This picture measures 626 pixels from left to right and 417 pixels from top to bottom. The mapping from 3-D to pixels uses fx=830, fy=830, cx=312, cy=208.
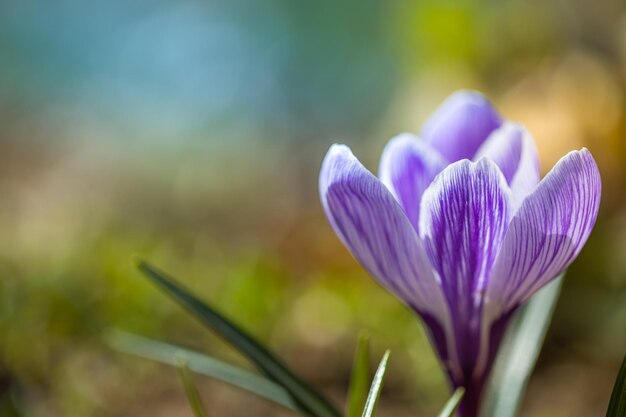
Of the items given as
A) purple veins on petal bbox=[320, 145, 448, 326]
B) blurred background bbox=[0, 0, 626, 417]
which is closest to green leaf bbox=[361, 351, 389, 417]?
purple veins on petal bbox=[320, 145, 448, 326]

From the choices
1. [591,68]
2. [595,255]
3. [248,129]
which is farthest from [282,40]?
[595,255]

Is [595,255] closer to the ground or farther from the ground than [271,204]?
farther from the ground

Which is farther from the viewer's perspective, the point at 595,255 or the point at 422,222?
the point at 595,255

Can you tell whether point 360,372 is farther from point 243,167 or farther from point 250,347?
point 243,167

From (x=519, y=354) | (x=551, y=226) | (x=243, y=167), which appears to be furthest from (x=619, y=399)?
(x=243, y=167)

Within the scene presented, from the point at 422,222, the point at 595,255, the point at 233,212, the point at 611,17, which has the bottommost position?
the point at 233,212

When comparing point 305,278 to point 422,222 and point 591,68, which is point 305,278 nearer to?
point 591,68
